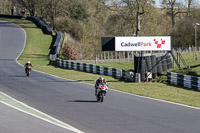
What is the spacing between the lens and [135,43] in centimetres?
3269

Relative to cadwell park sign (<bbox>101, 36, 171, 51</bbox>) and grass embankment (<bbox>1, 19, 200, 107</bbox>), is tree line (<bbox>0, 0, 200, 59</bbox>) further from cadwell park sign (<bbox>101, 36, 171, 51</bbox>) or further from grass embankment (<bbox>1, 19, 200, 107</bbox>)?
cadwell park sign (<bbox>101, 36, 171, 51</bbox>)

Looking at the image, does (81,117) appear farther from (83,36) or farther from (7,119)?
(83,36)

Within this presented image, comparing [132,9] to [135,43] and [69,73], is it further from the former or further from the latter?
[135,43]

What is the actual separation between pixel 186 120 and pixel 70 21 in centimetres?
6303

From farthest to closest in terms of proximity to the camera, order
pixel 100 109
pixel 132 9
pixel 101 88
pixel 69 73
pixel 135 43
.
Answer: pixel 132 9
pixel 69 73
pixel 135 43
pixel 101 88
pixel 100 109

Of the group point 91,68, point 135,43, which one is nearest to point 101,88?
point 135,43

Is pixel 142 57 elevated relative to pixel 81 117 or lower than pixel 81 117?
elevated

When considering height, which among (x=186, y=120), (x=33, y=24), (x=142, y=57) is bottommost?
(x=186, y=120)

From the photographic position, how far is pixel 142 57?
33.2m

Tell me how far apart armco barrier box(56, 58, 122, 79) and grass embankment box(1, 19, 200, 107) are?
0.93 meters

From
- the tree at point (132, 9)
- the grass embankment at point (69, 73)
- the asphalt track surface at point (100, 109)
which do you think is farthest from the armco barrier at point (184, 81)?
the tree at point (132, 9)

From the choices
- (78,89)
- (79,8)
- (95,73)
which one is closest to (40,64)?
(95,73)

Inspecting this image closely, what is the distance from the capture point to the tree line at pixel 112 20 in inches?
2511

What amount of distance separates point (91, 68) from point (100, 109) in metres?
22.4
